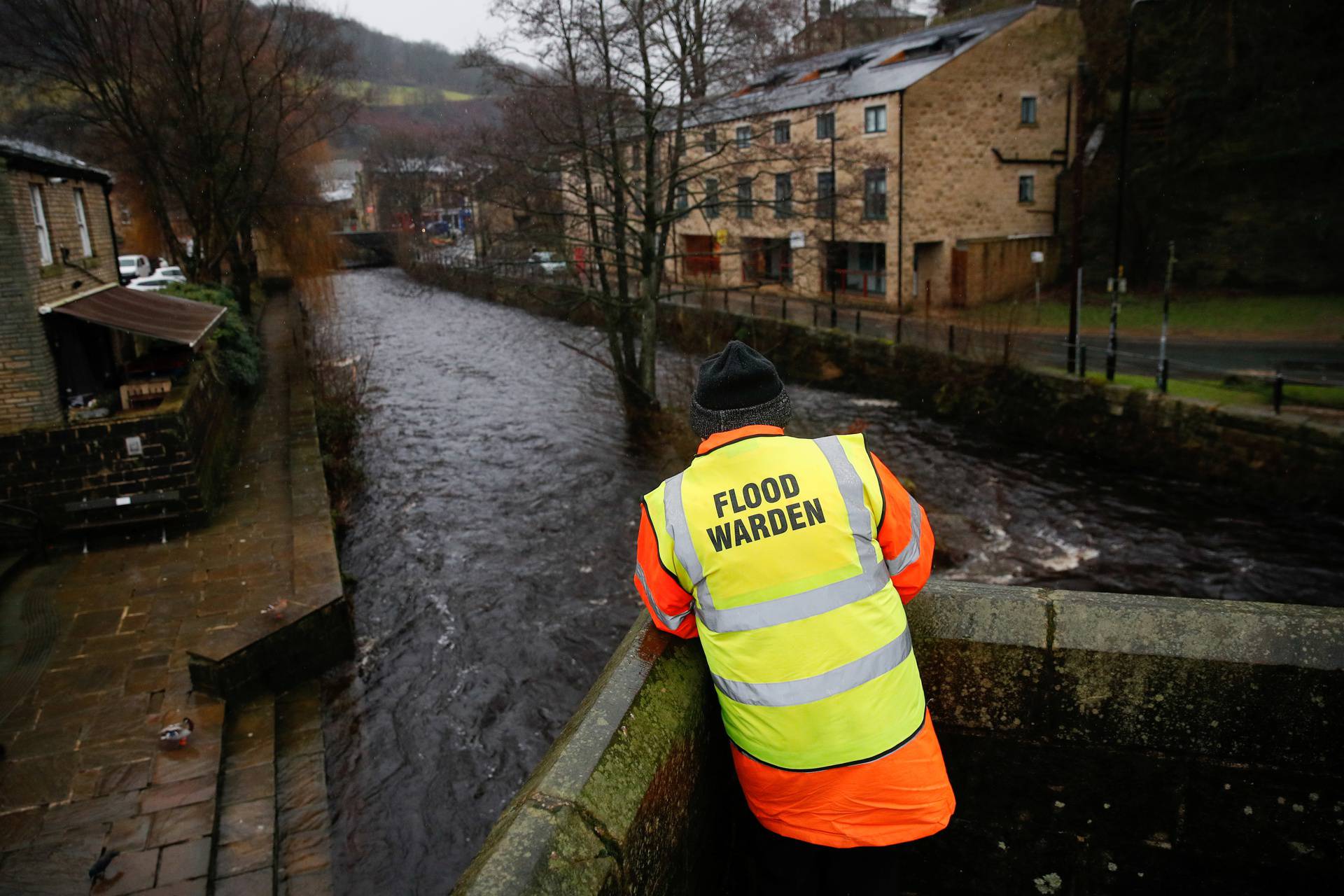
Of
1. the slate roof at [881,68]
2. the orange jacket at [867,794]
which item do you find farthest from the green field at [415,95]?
the orange jacket at [867,794]

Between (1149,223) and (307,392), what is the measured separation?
25.2m

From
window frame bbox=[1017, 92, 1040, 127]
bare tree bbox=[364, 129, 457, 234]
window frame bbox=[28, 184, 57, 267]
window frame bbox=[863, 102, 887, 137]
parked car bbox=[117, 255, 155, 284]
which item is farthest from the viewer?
bare tree bbox=[364, 129, 457, 234]

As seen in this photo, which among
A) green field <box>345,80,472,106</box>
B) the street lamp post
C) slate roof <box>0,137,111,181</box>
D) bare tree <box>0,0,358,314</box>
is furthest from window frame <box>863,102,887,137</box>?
green field <box>345,80,472,106</box>

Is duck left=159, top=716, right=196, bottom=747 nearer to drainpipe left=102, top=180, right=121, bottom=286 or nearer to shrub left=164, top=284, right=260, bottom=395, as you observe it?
shrub left=164, top=284, right=260, bottom=395

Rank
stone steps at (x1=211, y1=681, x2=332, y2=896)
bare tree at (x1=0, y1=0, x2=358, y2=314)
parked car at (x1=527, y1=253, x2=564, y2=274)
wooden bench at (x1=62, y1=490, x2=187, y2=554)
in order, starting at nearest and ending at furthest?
stone steps at (x1=211, y1=681, x2=332, y2=896) < wooden bench at (x1=62, y1=490, x2=187, y2=554) < parked car at (x1=527, y1=253, x2=564, y2=274) < bare tree at (x1=0, y1=0, x2=358, y2=314)

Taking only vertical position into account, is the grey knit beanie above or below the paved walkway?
above

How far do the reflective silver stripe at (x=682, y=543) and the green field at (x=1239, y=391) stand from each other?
15.6 meters

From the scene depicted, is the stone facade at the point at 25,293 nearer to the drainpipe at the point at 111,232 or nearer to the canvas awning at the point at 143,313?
the canvas awning at the point at 143,313

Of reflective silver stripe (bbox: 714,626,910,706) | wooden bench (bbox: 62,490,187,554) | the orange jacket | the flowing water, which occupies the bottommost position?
the flowing water

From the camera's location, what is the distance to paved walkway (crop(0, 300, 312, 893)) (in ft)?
19.1

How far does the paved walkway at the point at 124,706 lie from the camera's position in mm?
5816

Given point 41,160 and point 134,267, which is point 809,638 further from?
point 134,267

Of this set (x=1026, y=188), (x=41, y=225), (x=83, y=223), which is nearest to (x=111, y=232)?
(x=83, y=223)

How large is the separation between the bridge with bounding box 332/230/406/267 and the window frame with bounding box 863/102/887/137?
32348 mm
